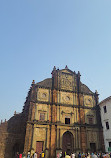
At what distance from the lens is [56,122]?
25.4 m

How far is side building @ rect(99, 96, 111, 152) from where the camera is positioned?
2566cm

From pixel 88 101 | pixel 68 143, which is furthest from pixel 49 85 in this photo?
pixel 68 143

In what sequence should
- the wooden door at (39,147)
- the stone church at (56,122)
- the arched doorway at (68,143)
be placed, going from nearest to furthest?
the wooden door at (39,147)
the stone church at (56,122)
the arched doorway at (68,143)

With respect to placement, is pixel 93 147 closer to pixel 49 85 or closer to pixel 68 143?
pixel 68 143

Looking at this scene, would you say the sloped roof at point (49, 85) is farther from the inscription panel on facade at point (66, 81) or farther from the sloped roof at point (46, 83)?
the inscription panel on facade at point (66, 81)

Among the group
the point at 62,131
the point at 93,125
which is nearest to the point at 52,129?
the point at 62,131

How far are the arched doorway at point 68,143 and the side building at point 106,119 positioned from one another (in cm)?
648

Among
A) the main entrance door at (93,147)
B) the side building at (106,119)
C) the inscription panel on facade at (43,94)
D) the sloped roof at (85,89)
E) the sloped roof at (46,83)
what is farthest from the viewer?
the sloped roof at (85,89)

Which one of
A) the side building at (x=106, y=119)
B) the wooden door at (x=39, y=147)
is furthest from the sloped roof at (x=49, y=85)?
the wooden door at (x=39, y=147)

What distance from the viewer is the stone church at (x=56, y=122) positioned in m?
23.2

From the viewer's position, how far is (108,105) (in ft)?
89.0

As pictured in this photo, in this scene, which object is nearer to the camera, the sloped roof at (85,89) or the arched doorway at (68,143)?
the arched doorway at (68,143)

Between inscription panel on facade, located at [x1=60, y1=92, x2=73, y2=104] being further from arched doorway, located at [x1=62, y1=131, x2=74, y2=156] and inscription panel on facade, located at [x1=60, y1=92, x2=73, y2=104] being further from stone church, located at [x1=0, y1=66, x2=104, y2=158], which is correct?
arched doorway, located at [x1=62, y1=131, x2=74, y2=156]

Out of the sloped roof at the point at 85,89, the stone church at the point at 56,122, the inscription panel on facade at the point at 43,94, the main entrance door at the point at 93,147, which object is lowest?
the main entrance door at the point at 93,147
